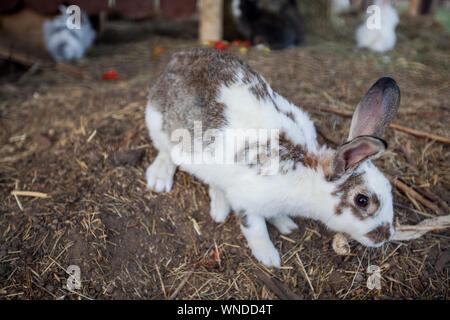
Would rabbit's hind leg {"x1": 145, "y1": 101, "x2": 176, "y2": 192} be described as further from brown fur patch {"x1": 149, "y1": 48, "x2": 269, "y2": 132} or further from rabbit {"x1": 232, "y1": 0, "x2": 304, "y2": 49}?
rabbit {"x1": 232, "y1": 0, "x2": 304, "y2": 49}

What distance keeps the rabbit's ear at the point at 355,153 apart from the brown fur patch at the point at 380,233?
456 millimetres

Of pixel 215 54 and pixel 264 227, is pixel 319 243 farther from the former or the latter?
pixel 215 54

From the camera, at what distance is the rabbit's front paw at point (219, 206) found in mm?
2952

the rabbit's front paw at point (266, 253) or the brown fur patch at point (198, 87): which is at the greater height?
the brown fur patch at point (198, 87)

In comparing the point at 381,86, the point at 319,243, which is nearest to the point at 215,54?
the point at 381,86

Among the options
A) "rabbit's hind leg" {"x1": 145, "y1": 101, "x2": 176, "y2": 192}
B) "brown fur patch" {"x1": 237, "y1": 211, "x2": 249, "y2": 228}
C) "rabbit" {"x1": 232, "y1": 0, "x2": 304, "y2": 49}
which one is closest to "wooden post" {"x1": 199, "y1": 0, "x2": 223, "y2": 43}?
"rabbit" {"x1": 232, "y1": 0, "x2": 304, "y2": 49}

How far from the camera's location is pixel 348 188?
2477 mm

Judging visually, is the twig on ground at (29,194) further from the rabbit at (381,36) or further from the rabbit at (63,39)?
the rabbit at (381,36)

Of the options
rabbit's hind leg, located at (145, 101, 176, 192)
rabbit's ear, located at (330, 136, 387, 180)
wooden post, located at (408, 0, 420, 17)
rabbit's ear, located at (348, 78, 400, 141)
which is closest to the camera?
rabbit's ear, located at (330, 136, 387, 180)

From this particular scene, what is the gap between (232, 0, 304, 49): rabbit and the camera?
227 inches

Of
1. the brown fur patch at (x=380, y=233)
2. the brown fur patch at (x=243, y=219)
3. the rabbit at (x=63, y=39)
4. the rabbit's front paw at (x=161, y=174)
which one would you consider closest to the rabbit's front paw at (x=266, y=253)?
the brown fur patch at (x=243, y=219)

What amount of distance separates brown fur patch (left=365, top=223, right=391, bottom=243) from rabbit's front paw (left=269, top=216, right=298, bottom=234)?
0.63 meters

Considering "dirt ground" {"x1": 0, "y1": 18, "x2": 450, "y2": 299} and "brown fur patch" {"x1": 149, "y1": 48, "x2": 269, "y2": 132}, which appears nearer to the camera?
"dirt ground" {"x1": 0, "y1": 18, "x2": 450, "y2": 299}
